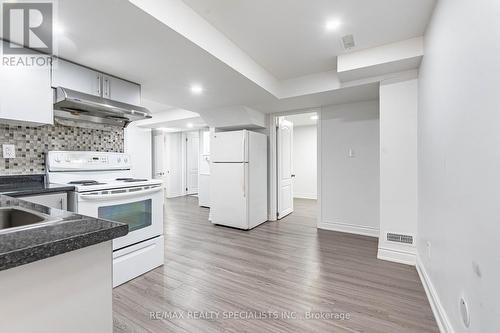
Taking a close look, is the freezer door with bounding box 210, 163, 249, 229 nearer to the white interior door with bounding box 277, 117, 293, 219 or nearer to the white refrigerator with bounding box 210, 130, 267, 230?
the white refrigerator with bounding box 210, 130, 267, 230

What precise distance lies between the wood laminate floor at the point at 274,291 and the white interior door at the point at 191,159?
15.3ft

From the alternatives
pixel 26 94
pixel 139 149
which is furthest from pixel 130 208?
pixel 139 149

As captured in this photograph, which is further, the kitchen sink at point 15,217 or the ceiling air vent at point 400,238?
the ceiling air vent at point 400,238

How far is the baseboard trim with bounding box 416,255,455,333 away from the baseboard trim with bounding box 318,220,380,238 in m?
1.36

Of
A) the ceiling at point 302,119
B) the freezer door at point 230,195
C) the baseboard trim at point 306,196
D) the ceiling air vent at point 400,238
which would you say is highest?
the ceiling at point 302,119

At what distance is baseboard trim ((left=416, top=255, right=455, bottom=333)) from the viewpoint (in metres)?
1.58

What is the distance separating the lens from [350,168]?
155 inches

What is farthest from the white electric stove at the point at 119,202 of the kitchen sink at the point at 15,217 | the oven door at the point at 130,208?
the kitchen sink at the point at 15,217

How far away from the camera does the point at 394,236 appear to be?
9.23ft

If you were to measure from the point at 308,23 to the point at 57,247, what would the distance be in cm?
244

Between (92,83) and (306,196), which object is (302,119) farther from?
(92,83)

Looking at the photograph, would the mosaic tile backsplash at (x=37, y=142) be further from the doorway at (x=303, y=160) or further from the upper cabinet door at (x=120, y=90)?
the doorway at (x=303, y=160)

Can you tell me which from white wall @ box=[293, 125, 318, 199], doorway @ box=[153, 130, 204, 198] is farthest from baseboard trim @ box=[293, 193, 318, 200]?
doorway @ box=[153, 130, 204, 198]

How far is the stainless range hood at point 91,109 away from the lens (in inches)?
86.8
